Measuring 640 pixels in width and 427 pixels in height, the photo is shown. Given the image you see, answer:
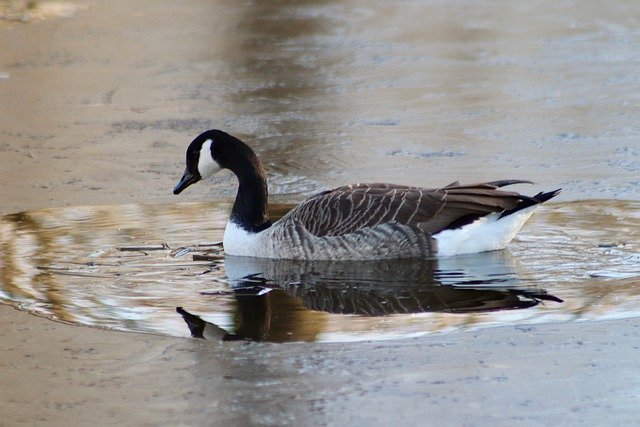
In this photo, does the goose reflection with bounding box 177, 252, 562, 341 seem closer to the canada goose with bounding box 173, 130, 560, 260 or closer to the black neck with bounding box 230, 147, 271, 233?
the canada goose with bounding box 173, 130, 560, 260

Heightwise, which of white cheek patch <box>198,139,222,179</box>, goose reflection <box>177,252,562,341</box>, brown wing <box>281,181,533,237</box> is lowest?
goose reflection <box>177,252,562,341</box>

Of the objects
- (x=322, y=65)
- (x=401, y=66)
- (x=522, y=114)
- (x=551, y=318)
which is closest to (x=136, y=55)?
(x=322, y=65)

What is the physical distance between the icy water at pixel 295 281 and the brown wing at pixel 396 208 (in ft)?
0.79

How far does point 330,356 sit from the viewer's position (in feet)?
17.9

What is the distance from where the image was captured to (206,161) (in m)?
8.06

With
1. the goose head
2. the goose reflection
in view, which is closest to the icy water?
the goose reflection

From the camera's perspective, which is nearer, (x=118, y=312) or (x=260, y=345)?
(x=260, y=345)

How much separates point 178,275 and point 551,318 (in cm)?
224

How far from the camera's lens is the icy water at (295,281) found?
603cm

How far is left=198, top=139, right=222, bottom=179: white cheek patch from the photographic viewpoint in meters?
8.03

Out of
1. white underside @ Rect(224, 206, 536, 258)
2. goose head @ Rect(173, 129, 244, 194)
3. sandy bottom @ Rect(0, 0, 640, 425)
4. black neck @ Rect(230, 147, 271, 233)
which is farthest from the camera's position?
goose head @ Rect(173, 129, 244, 194)

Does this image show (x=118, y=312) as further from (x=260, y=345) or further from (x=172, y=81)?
(x=172, y=81)

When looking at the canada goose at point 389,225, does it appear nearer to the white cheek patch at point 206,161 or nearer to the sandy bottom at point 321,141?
the white cheek patch at point 206,161

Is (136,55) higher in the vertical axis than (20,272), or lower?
higher
